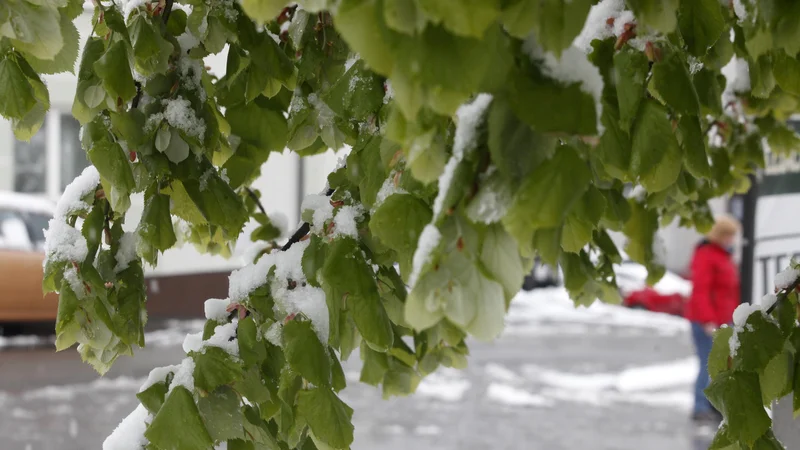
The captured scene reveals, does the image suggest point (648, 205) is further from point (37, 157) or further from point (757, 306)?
point (37, 157)

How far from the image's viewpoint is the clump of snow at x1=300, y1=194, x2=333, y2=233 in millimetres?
1498

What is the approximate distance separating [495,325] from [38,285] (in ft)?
28.5

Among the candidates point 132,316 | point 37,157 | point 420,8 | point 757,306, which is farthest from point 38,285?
point 420,8

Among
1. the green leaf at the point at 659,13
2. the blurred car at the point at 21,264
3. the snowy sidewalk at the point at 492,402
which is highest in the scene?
the green leaf at the point at 659,13

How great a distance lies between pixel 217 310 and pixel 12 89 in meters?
0.51

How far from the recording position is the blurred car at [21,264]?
850 cm

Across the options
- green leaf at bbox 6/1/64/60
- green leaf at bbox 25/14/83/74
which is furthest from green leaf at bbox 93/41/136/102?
green leaf at bbox 6/1/64/60

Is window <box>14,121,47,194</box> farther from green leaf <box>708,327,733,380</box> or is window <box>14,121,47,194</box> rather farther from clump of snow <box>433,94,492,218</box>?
clump of snow <box>433,94,492,218</box>

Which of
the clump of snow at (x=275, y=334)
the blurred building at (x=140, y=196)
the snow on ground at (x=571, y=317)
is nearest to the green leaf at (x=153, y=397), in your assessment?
the clump of snow at (x=275, y=334)

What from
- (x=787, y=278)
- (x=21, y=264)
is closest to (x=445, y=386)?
A: (x=21, y=264)

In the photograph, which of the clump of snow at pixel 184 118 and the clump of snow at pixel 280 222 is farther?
the clump of snow at pixel 280 222

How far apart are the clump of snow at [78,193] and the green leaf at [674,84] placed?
1.03m

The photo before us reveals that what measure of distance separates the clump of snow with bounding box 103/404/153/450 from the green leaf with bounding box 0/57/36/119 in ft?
1.78

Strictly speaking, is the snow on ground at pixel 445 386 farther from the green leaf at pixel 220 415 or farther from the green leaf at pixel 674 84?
the green leaf at pixel 674 84
